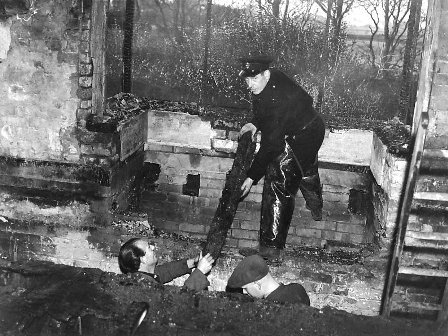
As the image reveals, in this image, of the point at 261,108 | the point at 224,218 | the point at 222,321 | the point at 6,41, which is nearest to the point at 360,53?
the point at 261,108

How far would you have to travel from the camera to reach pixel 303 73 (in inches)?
376

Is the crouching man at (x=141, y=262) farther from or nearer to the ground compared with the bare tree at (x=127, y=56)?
nearer to the ground

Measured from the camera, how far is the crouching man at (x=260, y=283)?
9.77 feet

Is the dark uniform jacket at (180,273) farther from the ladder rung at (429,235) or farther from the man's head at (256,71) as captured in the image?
the man's head at (256,71)

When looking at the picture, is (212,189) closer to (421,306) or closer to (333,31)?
(421,306)

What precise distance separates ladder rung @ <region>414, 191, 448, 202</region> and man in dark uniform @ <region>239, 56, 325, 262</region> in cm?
162

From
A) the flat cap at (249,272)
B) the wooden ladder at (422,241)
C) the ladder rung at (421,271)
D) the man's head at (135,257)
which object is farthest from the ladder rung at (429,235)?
the man's head at (135,257)

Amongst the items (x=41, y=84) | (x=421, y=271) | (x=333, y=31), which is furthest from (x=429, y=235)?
(x=333, y=31)

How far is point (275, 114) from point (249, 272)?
2106 millimetres

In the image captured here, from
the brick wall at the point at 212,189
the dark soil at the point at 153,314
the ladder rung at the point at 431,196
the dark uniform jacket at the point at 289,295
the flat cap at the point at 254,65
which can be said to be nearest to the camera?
the dark soil at the point at 153,314

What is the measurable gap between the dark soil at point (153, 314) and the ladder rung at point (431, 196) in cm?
106

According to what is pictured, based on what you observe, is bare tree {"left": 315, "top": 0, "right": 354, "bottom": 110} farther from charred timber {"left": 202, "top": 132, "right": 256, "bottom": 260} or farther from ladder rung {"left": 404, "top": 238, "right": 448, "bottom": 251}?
ladder rung {"left": 404, "top": 238, "right": 448, "bottom": 251}

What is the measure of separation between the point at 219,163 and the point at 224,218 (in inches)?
66.2

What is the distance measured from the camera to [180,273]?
152 inches
